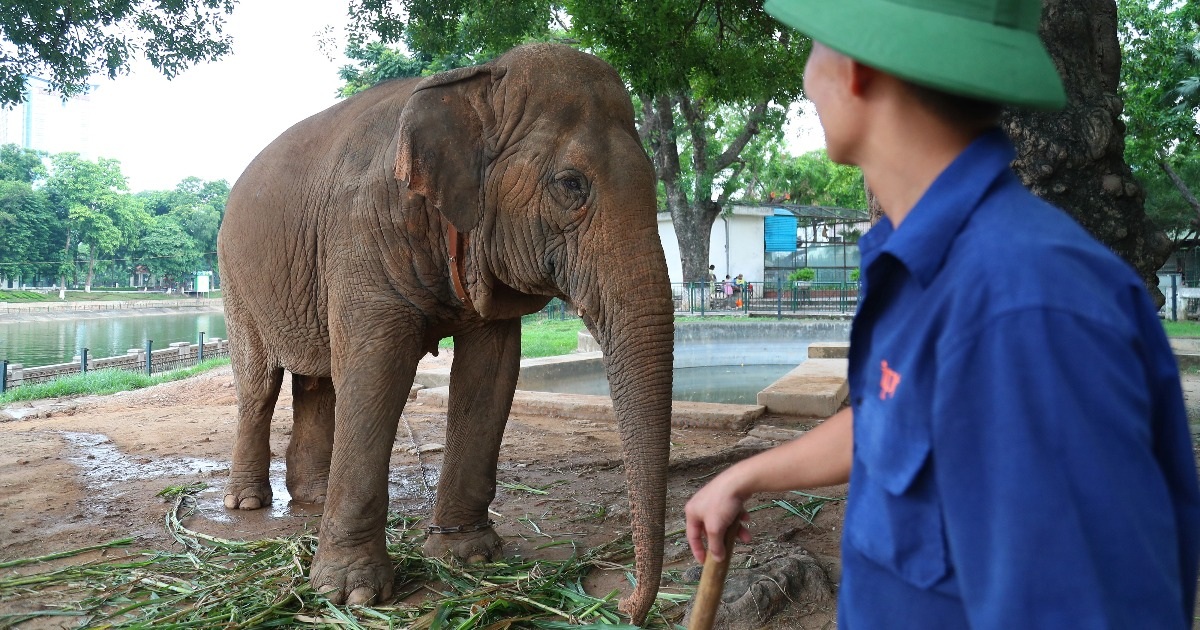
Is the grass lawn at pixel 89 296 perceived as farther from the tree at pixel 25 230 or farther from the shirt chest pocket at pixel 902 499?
the shirt chest pocket at pixel 902 499

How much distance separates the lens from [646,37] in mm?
7504

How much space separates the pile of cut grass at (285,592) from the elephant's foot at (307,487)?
3.79ft

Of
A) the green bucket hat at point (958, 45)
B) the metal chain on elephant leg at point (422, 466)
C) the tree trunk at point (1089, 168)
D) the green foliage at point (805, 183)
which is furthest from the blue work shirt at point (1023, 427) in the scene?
the green foliage at point (805, 183)

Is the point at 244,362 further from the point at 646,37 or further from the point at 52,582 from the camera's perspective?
the point at 646,37

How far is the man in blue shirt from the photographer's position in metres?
0.90

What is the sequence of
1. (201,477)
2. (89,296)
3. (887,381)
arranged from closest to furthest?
(887,381) → (201,477) → (89,296)

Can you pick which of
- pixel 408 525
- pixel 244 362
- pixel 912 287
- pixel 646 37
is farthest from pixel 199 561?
pixel 646 37

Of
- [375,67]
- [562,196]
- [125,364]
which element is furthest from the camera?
[375,67]

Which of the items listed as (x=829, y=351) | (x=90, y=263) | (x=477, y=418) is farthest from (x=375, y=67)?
(x=90, y=263)

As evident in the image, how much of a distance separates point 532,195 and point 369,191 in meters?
0.90

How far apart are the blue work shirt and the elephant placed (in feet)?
7.13

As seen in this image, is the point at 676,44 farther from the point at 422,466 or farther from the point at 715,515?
the point at 715,515

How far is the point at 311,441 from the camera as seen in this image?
6.14 meters

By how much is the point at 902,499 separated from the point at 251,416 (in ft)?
18.4
